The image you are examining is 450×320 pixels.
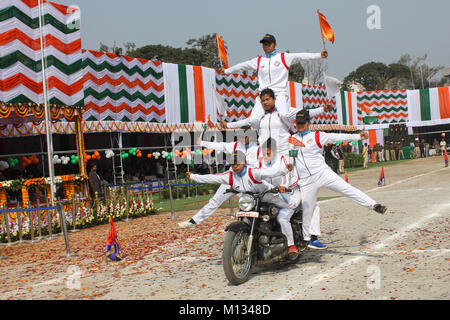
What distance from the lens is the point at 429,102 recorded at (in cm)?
4747

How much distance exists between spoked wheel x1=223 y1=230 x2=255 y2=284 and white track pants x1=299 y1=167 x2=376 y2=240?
1141 millimetres

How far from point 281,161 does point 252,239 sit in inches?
45.5

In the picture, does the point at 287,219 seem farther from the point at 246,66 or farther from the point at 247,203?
the point at 246,66

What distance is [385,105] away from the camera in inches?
1924

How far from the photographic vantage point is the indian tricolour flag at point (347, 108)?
45906mm

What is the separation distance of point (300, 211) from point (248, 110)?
25659mm

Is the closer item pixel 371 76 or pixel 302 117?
pixel 302 117

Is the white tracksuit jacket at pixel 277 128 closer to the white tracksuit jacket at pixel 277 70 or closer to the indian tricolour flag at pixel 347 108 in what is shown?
the white tracksuit jacket at pixel 277 70

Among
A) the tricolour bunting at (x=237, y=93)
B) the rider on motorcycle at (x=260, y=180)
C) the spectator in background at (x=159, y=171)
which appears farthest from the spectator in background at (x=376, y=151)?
the rider on motorcycle at (x=260, y=180)

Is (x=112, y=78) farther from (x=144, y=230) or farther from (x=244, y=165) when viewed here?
(x=244, y=165)

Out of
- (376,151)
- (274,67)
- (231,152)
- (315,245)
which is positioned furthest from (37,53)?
(376,151)

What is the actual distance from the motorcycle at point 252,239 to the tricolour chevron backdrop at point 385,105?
144ft

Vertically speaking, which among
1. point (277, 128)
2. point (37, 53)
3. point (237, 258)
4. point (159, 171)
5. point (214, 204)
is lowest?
point (237, 258)
